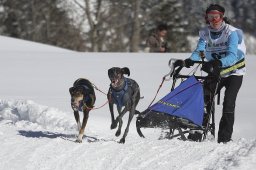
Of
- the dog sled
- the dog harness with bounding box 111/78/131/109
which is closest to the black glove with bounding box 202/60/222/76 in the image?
the dog sled

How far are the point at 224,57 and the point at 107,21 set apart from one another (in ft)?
93.5

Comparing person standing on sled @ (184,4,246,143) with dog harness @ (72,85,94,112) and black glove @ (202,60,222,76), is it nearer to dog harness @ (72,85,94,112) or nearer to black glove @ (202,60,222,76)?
black glove @ (202,60,222,76)

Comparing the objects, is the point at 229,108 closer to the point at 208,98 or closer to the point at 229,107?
the point at 229,107

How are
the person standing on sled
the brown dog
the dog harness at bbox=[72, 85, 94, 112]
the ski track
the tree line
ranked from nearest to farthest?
the ski track, the person standing on sled, the brown dog, the dog harness at bbox=[72, 85, 94, 112], the tree line

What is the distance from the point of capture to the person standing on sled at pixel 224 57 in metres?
6.28

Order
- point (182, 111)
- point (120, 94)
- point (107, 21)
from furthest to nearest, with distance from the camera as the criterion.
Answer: point (107, 21), point (120, 94), point (182, 111)

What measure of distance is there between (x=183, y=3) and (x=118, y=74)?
33632mm

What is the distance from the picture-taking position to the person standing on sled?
6.28 metres

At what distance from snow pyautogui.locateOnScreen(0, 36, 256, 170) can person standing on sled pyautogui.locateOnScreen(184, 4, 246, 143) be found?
46 centimetres

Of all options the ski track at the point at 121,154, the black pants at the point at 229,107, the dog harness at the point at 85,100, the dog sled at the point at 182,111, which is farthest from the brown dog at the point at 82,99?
the black pants at the point at 229,107

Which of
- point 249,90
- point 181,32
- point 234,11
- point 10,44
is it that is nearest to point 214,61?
point 249,90

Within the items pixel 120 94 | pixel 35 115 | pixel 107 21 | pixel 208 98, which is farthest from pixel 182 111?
pixel 107 21

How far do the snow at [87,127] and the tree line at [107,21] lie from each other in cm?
1925

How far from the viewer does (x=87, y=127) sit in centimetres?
927
